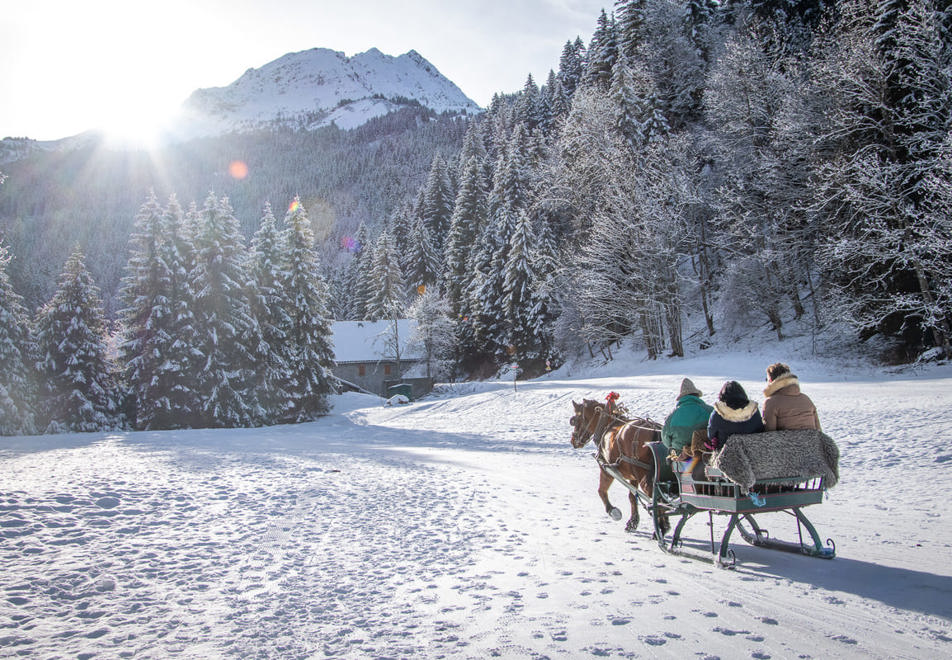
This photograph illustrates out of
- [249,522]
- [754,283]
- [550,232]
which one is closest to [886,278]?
[754,283]

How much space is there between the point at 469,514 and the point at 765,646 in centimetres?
496

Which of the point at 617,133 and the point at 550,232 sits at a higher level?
the point at 617,133

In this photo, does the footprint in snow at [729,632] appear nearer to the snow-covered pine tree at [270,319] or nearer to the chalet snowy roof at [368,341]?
the snow-covered pine tree at [270,319]

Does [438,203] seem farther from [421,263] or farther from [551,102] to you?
[551,102]

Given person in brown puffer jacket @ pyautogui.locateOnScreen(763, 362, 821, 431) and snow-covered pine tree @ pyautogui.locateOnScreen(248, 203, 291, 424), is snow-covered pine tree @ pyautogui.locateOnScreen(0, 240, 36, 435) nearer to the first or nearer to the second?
snow-covered pine tree @ pyautogui.locateOnScreen(248, 203, 291, 424)

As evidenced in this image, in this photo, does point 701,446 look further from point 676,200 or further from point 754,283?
point 676,200

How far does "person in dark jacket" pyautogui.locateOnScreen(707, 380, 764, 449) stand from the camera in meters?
5.37

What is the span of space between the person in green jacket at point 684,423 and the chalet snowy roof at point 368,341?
50.1m

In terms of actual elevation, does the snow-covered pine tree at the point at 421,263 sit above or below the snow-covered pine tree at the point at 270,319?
above

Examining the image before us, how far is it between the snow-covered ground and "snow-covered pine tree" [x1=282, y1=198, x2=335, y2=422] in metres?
22.0

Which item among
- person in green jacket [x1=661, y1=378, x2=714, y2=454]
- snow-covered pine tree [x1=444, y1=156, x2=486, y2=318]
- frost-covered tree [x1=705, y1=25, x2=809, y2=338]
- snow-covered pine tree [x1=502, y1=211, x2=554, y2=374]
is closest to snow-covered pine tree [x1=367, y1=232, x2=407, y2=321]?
snow-covered pine tree [x1=444, y1=156, x2=486, y2=318]

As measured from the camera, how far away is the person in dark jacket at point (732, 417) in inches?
211

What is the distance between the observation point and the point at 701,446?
221 inches

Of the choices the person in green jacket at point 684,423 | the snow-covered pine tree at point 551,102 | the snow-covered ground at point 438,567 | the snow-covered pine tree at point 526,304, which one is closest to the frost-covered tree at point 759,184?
the snow-covered ground at point 438,567
